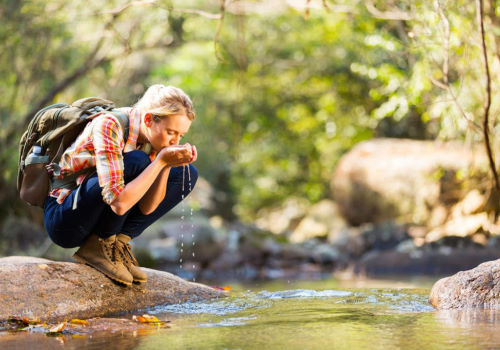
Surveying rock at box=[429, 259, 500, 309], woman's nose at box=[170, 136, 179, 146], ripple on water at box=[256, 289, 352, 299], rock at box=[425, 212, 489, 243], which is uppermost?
woman's nose at box=[170, 136, 179, 146]

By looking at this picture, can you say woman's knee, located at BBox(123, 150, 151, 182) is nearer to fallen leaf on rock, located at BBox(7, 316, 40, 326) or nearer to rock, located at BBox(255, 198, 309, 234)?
fallen leaf on rock, located at BBox(7, 316, 40, 326)

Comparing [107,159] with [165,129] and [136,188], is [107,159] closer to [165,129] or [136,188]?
[136,188]

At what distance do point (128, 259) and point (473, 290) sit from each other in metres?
2.04

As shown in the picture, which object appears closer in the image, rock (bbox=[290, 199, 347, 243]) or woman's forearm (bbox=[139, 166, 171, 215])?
woman's forearm (bbox=[139, 166, 171, 215])

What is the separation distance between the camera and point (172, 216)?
15.9m

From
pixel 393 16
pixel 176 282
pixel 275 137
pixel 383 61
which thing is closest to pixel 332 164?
pixel 275 137

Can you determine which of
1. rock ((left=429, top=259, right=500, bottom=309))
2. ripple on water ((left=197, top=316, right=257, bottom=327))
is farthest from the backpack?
rock ((left=429, top=259, right=500, bottom=309))

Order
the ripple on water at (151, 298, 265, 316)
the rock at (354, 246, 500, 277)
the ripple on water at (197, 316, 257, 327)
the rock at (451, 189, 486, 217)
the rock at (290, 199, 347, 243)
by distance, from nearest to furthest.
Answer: the ripple on water at (197, 316, 257, 327)
the ripple on water at (151, 298, 265, 316)
the rock at (354, 246, 500, 277)
the rock at (451, 189, 486, 217)
the rock at (290, 199, 347, 243)

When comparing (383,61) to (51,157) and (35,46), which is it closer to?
(35,46)

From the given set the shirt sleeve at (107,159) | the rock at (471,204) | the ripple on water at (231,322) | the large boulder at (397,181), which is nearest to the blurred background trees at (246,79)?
the large boulder at (397,181)

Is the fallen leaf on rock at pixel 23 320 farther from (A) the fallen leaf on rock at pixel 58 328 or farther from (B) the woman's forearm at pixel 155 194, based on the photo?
(B) the woman's forearm at pixel 155 194

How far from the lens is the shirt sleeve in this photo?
3734mm

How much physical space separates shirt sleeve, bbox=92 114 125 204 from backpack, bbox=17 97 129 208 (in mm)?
166

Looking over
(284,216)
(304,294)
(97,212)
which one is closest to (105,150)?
(97,212)
